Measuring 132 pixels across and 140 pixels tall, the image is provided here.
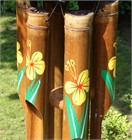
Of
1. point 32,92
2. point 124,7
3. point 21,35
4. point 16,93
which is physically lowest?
point 16,93

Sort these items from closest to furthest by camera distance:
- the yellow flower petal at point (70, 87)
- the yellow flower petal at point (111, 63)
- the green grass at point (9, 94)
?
1. the yellow flower petal at point (70, 87)
2. the yellow flower petal at point (111, 63)
3. the green grass at point (9, 94)

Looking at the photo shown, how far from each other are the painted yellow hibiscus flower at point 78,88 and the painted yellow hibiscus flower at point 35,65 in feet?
0.50

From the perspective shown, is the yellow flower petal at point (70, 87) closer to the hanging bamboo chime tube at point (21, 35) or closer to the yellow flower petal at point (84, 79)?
the yellow flower petal at point (84, 79)

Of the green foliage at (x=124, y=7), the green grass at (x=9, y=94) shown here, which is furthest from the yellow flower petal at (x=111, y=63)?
the green foliage at (x=124, y=7)

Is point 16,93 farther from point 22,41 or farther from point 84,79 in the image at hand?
point 84,79

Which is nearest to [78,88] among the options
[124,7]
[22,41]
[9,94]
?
[22,41]

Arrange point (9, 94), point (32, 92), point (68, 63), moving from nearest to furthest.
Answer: point (68, 63) < point (32, 92) < point (9, 94)

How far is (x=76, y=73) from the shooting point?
6.50 ft

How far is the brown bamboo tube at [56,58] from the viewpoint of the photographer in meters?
2.19

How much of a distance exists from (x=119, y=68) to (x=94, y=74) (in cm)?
314

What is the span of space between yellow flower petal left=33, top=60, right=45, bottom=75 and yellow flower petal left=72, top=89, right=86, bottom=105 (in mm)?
203

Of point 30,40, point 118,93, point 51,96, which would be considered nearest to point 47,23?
point 30,40

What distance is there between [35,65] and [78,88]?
0.25 meters

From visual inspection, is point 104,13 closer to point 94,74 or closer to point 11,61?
point 94,74
